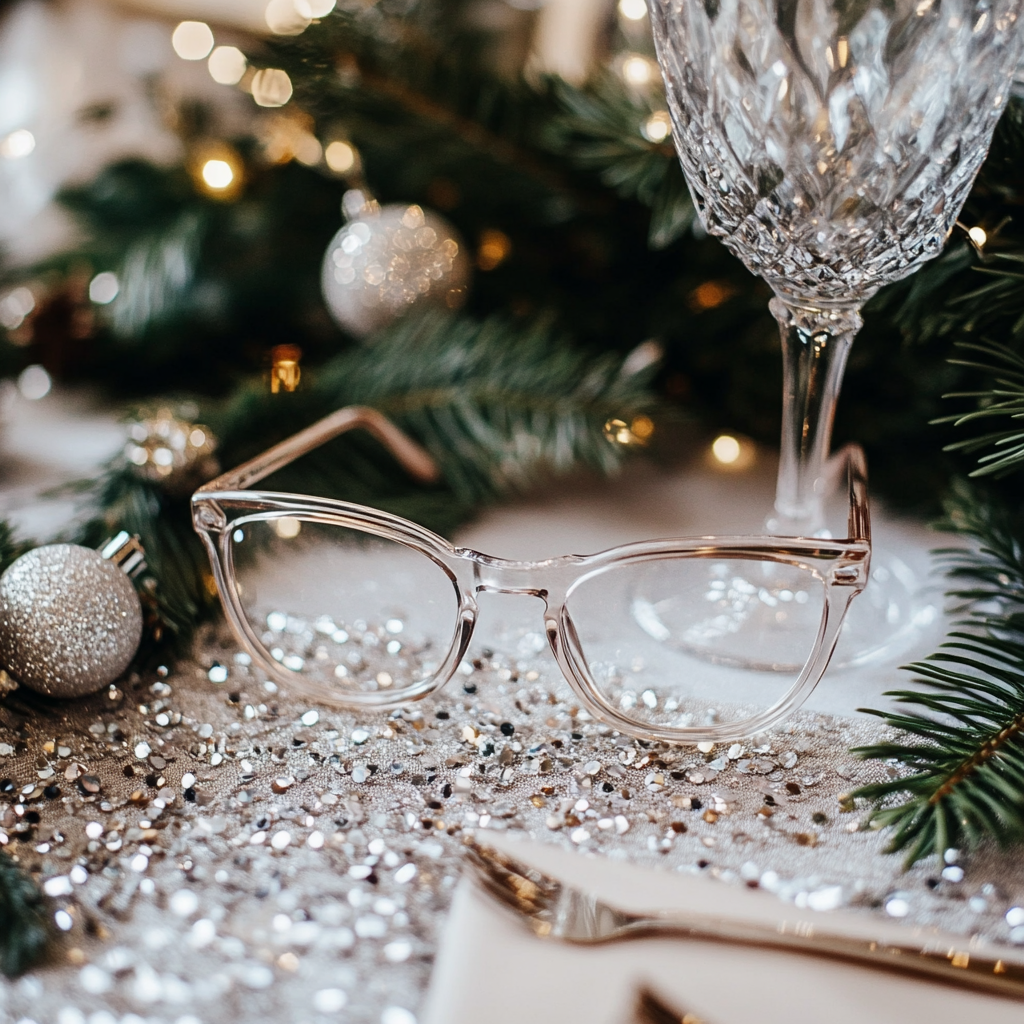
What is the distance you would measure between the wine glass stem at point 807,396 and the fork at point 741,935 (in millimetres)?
140

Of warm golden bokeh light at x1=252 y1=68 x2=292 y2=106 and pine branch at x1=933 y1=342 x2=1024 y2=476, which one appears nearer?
pine branch at x1=933 y1=342 x2=1024 y2=476

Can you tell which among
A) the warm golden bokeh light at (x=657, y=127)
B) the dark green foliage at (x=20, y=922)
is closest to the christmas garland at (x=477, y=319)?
the warm golden bokeh light at (x=657, y=127)

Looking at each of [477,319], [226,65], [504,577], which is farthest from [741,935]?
[226,65]

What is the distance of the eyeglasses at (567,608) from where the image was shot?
10.5 inches

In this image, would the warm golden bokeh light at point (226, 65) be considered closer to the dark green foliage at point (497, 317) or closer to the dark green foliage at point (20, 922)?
the dark green foliage at point (497, 317)

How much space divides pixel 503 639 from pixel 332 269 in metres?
0.21

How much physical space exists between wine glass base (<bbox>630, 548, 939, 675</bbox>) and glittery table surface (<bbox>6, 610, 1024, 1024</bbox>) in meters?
0.03

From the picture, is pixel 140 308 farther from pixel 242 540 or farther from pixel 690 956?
pixel 690 956

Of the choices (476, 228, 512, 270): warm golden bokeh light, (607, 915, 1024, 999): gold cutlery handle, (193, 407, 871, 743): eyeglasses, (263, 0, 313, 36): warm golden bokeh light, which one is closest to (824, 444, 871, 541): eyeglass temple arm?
(193, 407, 871, 743): eyeglasses

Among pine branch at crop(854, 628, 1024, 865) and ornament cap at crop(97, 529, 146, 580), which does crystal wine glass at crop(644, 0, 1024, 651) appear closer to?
pine branch at crop(854, 628, 1024, 865)

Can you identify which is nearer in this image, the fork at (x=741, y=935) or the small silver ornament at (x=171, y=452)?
the fork at (x=741, y=935)

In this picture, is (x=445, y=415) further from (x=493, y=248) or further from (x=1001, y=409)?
(x=1001, y=409)

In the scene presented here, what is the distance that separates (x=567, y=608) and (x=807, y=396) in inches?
4.0

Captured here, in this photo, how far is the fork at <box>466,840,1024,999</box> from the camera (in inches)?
7.7
